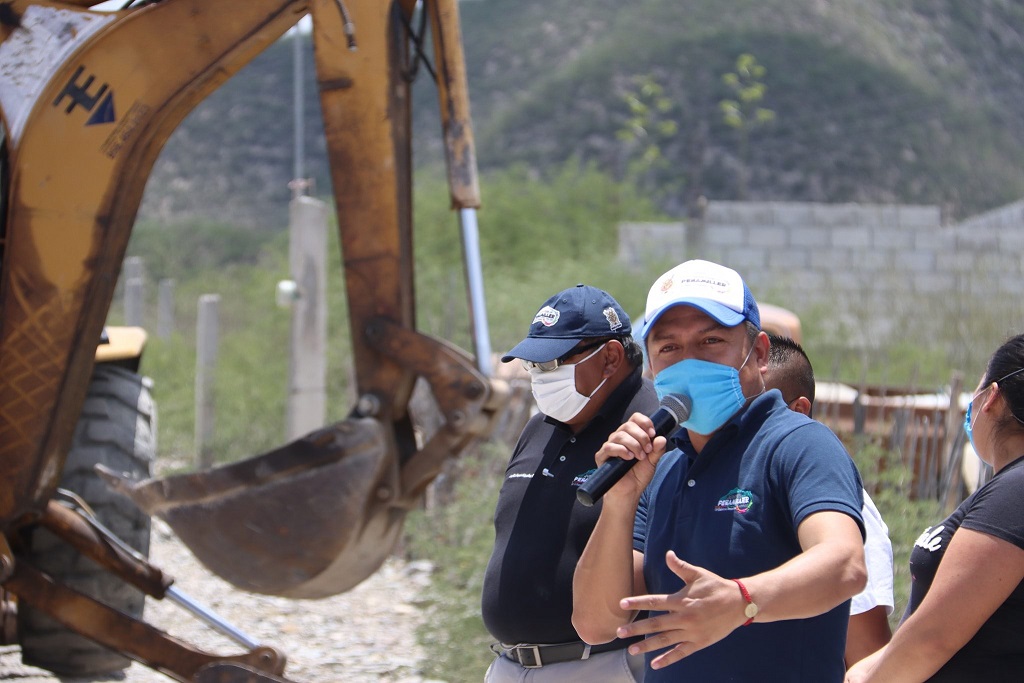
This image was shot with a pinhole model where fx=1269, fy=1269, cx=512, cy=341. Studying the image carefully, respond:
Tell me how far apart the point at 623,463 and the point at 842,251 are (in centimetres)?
1425

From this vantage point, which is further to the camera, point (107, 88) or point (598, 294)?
Result: point (107, 88)

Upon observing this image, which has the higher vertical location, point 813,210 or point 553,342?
point 813,210

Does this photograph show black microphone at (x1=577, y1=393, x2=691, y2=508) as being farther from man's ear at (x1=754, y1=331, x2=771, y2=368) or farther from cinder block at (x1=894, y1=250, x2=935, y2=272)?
cinder block at (x1=894, y1=250, x2=935, y2=272)

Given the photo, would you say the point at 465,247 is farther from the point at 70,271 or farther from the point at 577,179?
the point at 577,179

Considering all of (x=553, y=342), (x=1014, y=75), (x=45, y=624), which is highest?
(x=1014, y=75)

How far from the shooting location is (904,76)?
1689 inches

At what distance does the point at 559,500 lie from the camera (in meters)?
3.09

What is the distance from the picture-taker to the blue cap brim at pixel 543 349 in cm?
305

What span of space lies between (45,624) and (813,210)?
41.4 feet

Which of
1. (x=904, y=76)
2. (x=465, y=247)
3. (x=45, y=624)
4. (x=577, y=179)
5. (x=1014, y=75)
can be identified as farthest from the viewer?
(x=1014, y=75)

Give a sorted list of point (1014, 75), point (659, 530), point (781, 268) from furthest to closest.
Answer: point (1014, 75) → point (781, 268) → point (659, 530)

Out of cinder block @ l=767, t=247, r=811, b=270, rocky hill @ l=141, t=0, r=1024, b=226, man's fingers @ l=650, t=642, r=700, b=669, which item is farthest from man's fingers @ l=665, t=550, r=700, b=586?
rocky hill @ l=141, t=0, r=1024, b=226

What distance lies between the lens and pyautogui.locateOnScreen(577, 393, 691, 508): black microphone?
2.17 m

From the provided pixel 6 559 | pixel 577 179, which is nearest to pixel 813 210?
pixel 577 179
